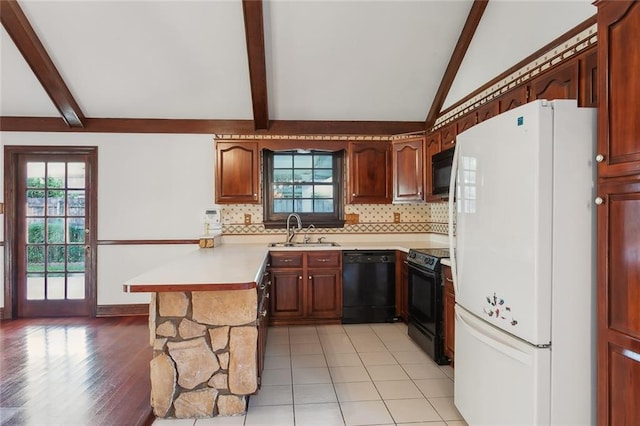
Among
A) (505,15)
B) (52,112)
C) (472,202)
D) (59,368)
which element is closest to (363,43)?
(505,15)

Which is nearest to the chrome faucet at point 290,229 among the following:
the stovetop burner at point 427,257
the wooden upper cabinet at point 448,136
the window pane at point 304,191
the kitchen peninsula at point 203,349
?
the window pane at point 304,191

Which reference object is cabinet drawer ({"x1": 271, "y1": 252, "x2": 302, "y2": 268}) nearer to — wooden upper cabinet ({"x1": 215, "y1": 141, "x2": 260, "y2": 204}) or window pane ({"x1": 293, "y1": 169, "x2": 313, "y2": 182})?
wooden upper cabinet ({"x1": 215, "y1": 141, "x2": 260, "y2": 204})

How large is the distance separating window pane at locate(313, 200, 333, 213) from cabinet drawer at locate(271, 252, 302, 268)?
2.73 ft

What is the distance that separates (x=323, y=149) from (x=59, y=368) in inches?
128

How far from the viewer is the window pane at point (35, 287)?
4234 millimetres

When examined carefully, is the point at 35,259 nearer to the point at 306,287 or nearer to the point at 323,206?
the point at 306,287

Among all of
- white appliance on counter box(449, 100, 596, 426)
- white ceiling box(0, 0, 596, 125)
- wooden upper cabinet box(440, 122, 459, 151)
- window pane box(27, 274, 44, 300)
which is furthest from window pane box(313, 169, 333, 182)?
window pane box(27, 274, 44, 300)

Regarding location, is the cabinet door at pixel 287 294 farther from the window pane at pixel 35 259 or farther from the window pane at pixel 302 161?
the window pane at pixel 35 259

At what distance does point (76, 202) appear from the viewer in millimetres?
4293

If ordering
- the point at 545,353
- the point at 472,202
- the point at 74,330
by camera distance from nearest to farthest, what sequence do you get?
the point at 545,353, the point at 472,202, the point at 74,330

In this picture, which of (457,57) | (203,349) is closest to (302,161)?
(457,57)

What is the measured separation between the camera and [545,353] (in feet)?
4.97

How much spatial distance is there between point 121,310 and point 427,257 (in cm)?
357

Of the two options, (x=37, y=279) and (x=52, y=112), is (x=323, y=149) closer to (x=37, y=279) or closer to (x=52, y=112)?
(x=52, y=112)
